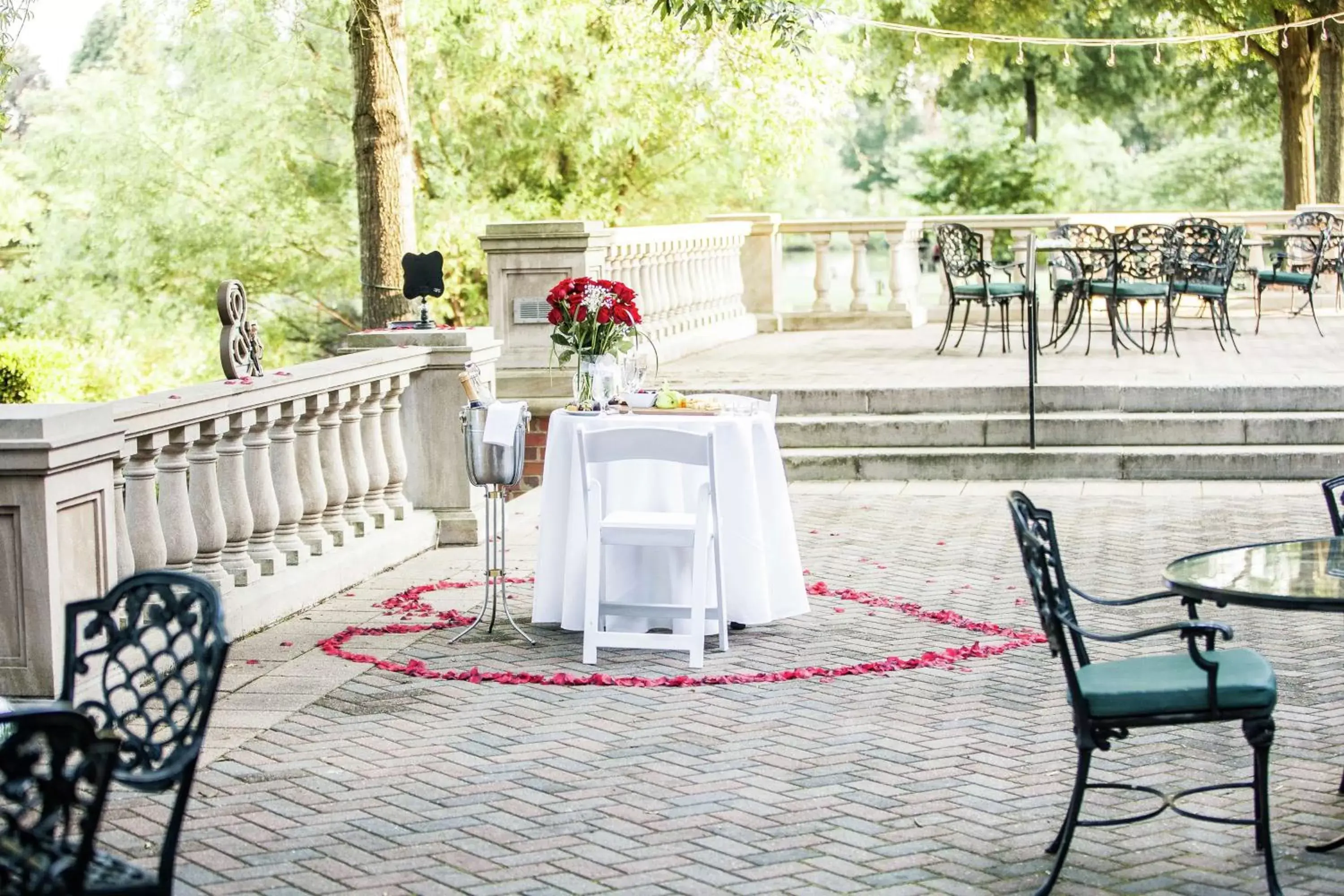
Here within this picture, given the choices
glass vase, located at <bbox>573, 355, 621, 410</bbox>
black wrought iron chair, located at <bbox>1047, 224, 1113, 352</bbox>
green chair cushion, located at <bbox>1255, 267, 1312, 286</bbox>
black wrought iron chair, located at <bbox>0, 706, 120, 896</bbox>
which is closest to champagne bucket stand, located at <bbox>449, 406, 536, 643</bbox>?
glass vase, located at <bbox>573, 355, 621, 410</bbox>

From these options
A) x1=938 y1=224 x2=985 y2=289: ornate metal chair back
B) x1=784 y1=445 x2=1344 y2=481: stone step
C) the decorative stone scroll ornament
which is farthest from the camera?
x1=938 y1=224 x2=985 y2=289: ornate metal chair back

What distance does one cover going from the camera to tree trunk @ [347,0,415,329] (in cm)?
1362

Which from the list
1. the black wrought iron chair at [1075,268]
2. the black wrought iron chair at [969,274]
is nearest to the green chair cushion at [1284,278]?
the black wrought iron chair at [1075,268]

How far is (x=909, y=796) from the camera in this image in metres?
5.32

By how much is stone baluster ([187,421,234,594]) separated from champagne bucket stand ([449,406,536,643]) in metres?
1.06

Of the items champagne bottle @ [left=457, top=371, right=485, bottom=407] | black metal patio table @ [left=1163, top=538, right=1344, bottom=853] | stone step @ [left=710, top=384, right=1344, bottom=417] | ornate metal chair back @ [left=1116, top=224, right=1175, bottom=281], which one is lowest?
black metal patio table @ [left=1163, top=538, right=1344, bottom=853]

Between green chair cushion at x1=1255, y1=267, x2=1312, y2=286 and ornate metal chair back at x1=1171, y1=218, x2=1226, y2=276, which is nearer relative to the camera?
ornate metal chair back at x1=1171, y1=218, x2=1226, y2=276

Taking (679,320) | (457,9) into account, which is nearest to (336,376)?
(679,320)

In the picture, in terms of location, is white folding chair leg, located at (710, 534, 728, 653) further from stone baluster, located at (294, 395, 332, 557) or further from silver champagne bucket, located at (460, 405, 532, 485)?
stone baluster, located at (294, 395, 332, 557)

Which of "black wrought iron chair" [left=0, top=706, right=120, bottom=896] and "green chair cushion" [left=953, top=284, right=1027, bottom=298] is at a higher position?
"green chair cushion" [left=953, top=284, right=1027, bottom=298]

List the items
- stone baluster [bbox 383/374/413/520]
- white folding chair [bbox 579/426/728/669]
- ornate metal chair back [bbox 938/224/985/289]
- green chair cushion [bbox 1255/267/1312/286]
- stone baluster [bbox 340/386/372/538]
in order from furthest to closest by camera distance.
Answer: green chair cushion [bbox 1255/267/1312/286] < ornate metal chair back [bbox 938/224/985/289] < stone baluster [bbox 383/374/413/520] < stone baluster [bbox 340/386/372/538] < white folding chair [bbox 579/426/728/669]

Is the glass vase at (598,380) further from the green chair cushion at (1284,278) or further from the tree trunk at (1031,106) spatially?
the tree trunk at (1031,106)

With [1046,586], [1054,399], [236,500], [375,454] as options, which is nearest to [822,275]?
[1054,399]

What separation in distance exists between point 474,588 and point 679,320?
25.1 ft
